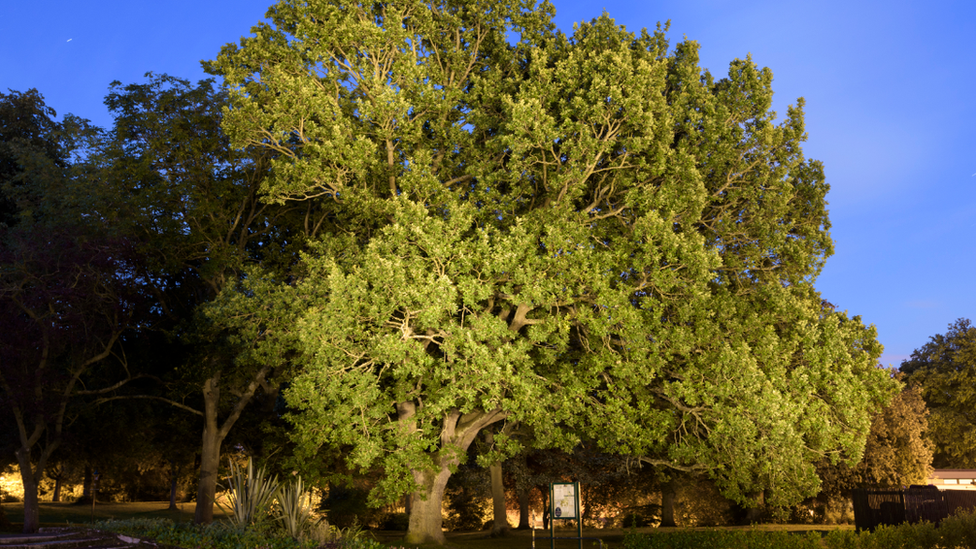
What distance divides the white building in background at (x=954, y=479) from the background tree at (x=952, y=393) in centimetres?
1607

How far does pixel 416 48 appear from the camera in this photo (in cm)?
2356

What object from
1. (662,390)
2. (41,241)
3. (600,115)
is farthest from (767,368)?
(41,241)

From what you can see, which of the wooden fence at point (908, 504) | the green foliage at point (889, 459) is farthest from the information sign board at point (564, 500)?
the green foliage at point (889, 459)

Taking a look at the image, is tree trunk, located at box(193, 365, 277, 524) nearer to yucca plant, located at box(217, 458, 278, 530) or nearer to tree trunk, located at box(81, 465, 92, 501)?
yucca plant, located at box(217, 458, 278, 530)

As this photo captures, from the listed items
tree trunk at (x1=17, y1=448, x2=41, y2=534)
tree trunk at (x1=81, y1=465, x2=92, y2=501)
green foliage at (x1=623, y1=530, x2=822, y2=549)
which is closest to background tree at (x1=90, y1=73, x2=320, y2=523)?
tree trunk at (x1=17, y1=448, x2=41, y2=534)

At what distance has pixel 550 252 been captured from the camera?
18.9 metres

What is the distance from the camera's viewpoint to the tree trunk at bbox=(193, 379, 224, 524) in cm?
2731

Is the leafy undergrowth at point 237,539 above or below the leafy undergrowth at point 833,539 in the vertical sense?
above

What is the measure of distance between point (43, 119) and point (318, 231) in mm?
20940

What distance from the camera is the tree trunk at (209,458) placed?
1075 inches

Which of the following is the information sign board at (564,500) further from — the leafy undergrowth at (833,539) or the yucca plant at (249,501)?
the yucca plant at (249,501)

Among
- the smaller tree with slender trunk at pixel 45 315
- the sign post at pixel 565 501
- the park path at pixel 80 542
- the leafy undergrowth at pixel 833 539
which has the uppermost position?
the smaller tree with slender trunk at pixel 45 315

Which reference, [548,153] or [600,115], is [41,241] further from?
[600,115]

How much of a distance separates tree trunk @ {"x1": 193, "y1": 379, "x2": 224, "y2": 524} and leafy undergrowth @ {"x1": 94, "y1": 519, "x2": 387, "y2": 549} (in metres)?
10.7
